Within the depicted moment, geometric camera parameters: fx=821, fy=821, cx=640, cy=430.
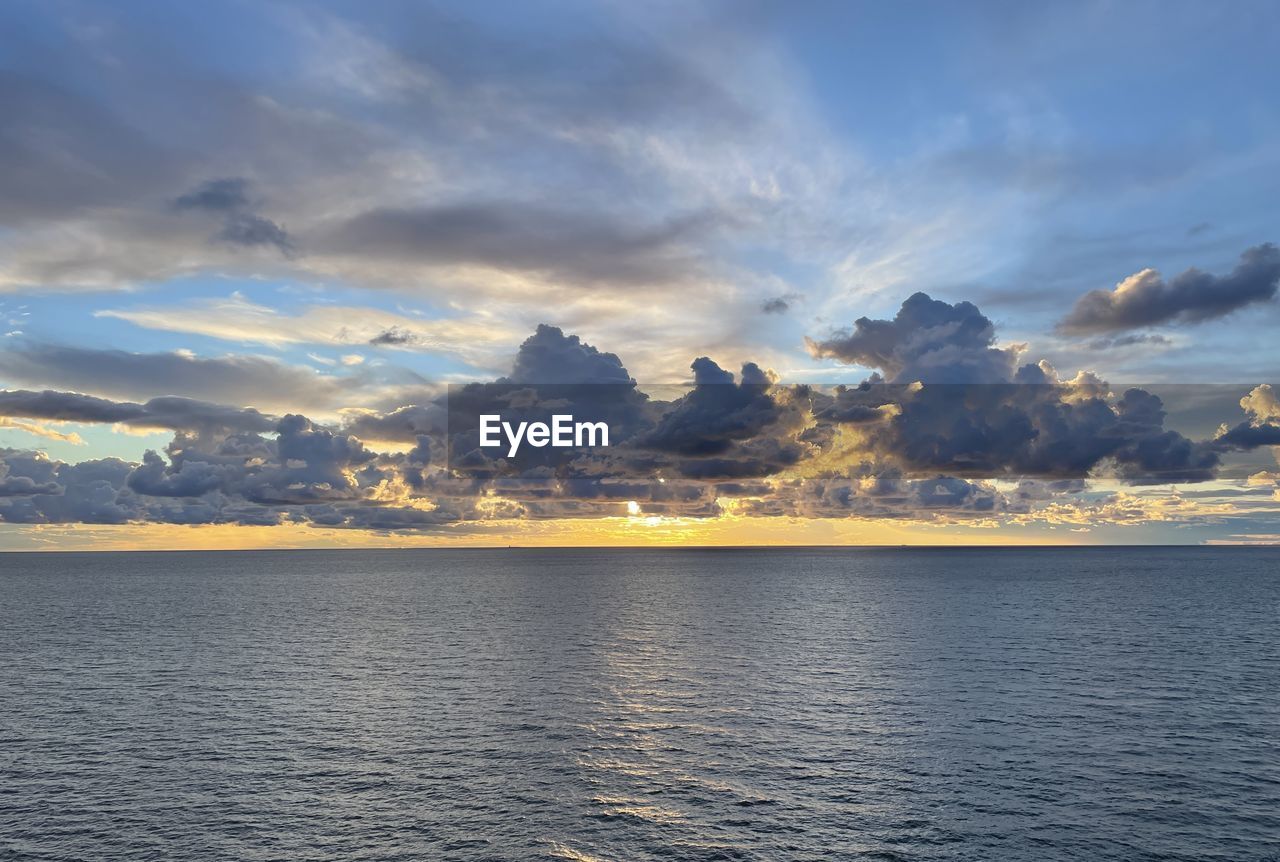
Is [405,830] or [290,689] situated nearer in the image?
[405,830]

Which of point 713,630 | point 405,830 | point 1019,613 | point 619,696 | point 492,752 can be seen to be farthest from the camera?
point 1019,613

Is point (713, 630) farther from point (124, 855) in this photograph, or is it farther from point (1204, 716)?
point (124, 855)

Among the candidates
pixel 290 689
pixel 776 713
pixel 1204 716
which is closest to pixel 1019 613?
pixel 1204 716

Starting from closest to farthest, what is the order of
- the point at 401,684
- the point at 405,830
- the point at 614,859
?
the point at 614,859, the point at 405,830, the point at 401,684

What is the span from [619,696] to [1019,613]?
5091 inches

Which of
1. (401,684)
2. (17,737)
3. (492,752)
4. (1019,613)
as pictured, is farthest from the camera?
(1019,613)

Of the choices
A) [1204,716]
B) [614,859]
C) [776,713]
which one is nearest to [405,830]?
[614,859]

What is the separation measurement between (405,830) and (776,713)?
4292 centimetres

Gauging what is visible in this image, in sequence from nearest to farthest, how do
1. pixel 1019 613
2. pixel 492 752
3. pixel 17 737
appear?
pixel 492 752
pixel 17 737
pixel 1019 613

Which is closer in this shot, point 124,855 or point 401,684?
point 124,855

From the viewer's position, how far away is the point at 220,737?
76625mm

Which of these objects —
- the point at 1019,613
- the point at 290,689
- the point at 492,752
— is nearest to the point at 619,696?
the point at 492,752

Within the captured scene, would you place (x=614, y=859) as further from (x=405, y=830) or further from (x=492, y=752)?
(x=492, y=752)

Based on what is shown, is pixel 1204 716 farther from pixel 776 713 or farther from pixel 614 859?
pixel 614 859
